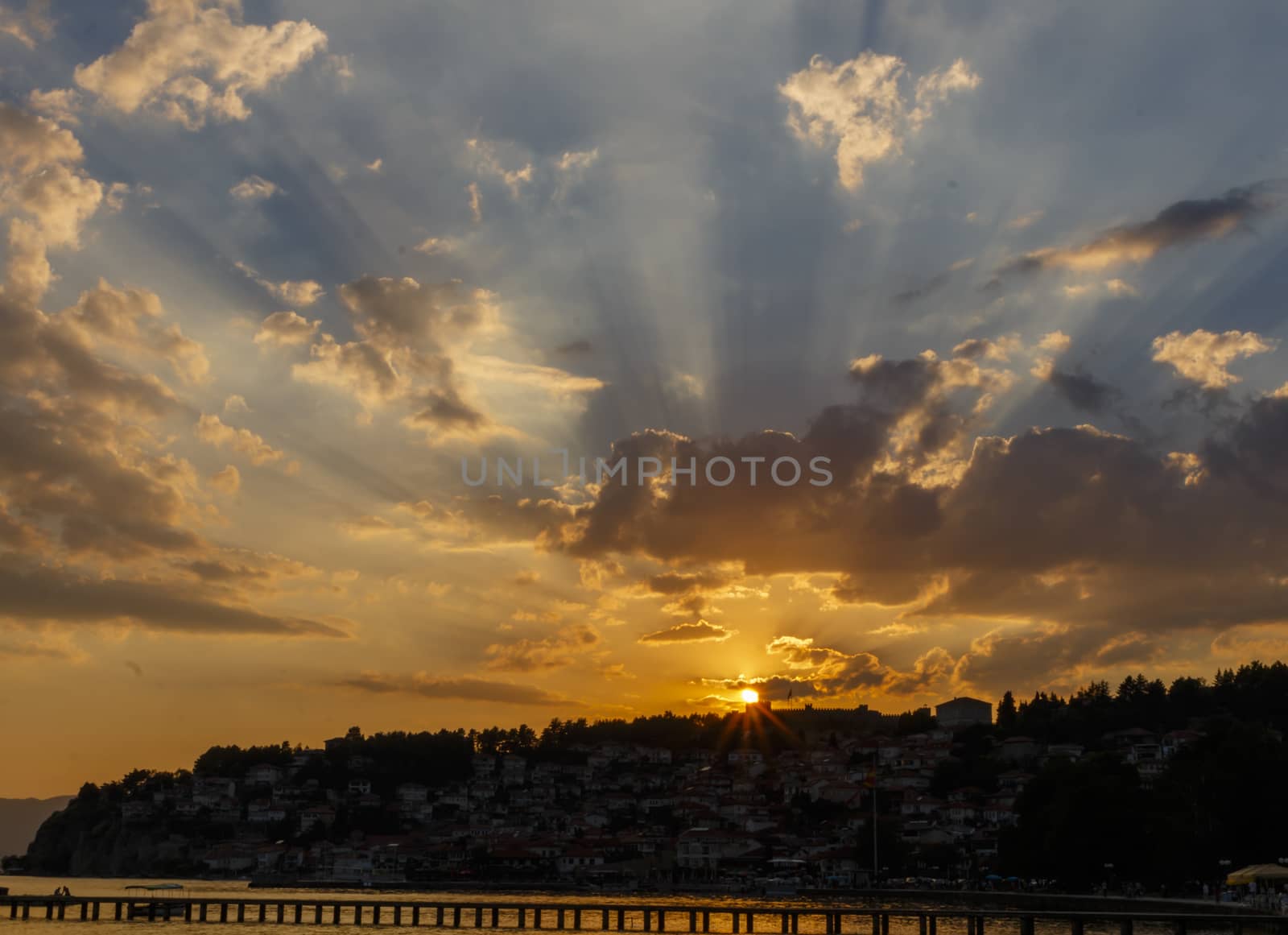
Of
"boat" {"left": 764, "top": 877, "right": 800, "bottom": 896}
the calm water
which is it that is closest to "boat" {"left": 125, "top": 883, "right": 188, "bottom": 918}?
the calm water

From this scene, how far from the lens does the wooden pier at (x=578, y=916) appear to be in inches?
2904

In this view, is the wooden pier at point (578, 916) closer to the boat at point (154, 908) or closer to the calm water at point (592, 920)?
the boat at point (154, 908)

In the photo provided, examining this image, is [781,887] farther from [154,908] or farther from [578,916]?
[154,908]

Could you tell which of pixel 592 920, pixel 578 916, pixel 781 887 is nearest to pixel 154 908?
pixel 592 920

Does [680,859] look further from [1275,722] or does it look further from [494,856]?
[1275,722]

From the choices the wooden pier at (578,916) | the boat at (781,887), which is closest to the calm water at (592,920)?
the wooden pier at (578,916)

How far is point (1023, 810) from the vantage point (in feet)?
358

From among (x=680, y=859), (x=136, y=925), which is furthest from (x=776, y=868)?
(x=136, y=925)

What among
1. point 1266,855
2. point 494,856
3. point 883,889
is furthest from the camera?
point 494,856

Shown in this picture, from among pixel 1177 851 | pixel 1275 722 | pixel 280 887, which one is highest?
pixel 1275 722

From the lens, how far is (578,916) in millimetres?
88625

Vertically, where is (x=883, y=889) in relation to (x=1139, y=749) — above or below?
below

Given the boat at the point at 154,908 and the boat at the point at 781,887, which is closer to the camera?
the boat at the point at 154,908

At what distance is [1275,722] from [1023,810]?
87.1 meters
